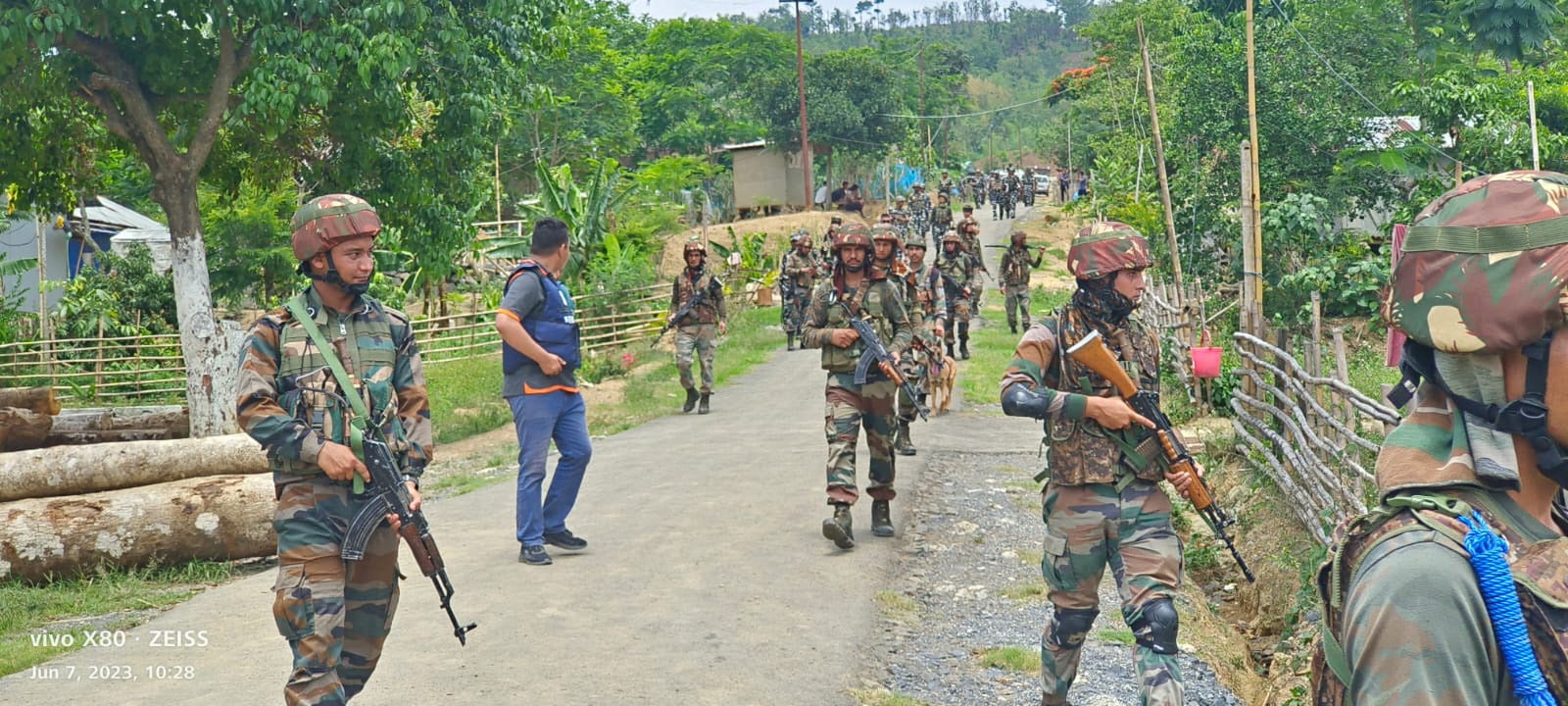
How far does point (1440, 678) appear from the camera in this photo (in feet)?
5.63

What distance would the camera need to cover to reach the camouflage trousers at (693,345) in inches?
575

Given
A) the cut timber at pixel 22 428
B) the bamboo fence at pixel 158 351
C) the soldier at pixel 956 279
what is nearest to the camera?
the cut timber at pixel 22 428

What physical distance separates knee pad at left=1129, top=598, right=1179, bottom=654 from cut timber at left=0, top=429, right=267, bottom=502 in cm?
592

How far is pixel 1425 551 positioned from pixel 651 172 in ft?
102

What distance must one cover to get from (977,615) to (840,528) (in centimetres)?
121

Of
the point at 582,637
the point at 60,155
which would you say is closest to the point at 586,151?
the point at 60,155

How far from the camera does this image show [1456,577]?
173 centimetres

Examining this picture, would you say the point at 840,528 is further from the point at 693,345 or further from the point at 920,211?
the point at 920,211

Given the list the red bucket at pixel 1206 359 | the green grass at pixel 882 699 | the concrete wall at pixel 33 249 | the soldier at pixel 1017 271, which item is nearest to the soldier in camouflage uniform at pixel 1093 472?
the green grass at pixel 882 699

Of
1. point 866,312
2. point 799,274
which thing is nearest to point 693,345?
point 799,274

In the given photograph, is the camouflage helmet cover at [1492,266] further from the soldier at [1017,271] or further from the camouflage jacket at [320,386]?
the soldier at [1017,271]

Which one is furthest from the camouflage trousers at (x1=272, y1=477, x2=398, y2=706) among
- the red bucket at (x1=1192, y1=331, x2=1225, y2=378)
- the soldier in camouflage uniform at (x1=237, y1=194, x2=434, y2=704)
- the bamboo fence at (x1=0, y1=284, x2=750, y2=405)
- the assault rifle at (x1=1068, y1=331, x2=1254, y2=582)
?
the bamboo fence at (x1=0, y1=284, x2=750, y2=405)

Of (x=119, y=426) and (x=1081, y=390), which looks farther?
(x=119, y=426)

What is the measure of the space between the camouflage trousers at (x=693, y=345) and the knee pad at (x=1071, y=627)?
989 cm
